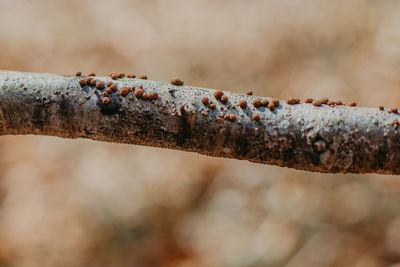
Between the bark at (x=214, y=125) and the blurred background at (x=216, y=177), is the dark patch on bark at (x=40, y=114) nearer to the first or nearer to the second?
the bark at (x=214, y=125)

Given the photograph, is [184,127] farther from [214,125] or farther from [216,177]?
[216,177]

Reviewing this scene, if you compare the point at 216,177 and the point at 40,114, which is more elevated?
the point at 216,177

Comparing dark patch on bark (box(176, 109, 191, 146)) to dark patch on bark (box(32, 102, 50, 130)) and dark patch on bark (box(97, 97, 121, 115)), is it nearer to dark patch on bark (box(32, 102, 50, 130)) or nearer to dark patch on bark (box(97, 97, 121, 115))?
dark patch on bark (box(97, 97, 121, 115))

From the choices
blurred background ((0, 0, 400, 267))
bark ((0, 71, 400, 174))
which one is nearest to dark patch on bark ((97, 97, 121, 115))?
bark ((0, 71, 400, 174))

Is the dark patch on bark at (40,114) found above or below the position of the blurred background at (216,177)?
below

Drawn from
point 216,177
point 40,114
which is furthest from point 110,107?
point 216,177

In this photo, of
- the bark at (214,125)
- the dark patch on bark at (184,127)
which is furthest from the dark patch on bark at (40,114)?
the dark patch on bark at (184,127)
